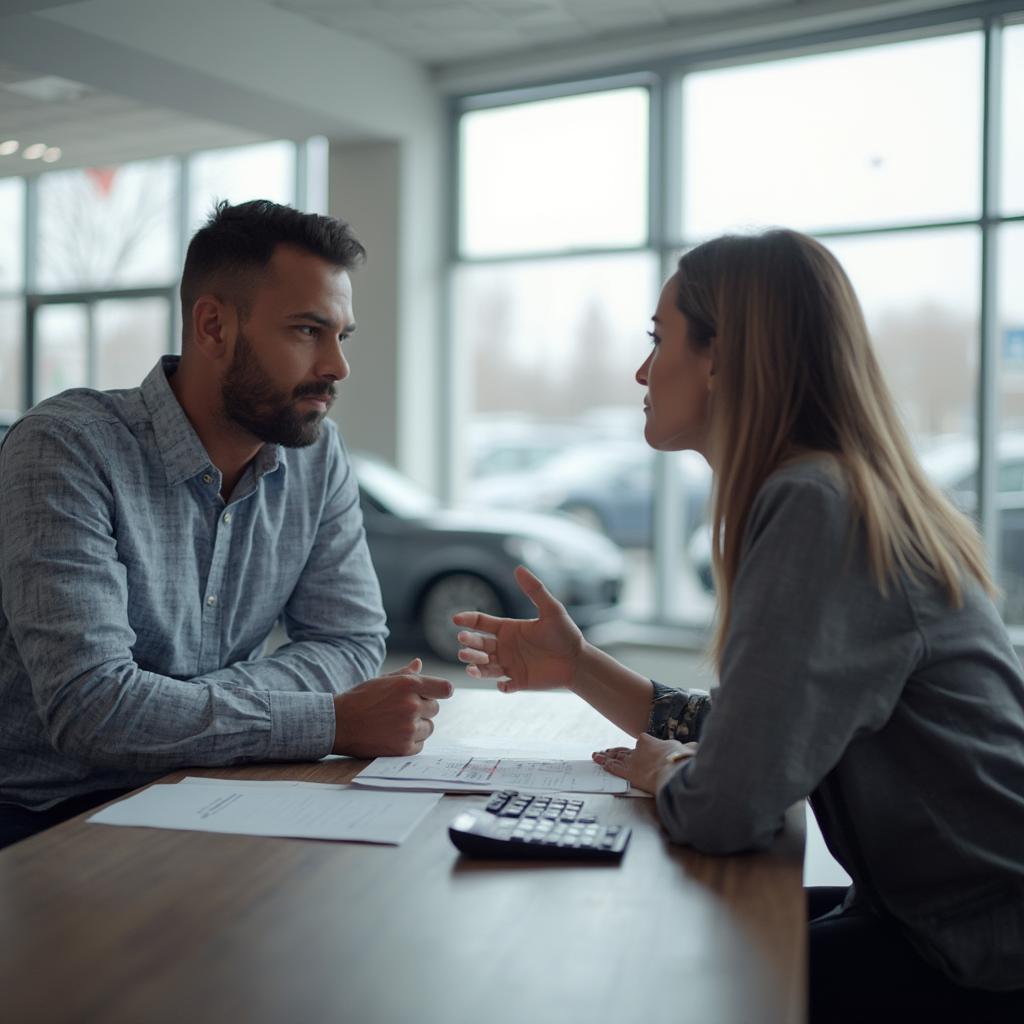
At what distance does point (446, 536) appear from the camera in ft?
18.8

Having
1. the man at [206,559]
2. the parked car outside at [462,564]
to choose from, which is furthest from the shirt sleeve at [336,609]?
the parked car outside at [462,564]

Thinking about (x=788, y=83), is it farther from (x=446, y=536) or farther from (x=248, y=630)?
(x=248, y=630)

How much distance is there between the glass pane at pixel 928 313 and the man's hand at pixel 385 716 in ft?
16.1

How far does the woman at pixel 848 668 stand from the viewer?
1.14 metres

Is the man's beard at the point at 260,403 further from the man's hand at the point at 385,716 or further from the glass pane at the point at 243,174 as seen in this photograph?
the glass pane at the point at 243,174

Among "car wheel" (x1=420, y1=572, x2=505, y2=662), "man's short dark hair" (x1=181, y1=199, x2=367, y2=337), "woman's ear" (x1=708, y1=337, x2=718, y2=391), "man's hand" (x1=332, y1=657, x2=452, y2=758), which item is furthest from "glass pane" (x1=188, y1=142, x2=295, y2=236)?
"woman's ear" (x1=708, y1=337, x2=718, y2=391)

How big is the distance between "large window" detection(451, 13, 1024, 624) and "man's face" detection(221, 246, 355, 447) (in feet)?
12.1

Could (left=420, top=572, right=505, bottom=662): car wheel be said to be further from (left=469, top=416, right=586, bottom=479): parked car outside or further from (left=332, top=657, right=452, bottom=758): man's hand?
(left=332, top=657, right=452, bottom=758): man's hand

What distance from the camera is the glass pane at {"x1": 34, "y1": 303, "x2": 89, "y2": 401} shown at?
888 cm

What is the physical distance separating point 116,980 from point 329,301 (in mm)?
1278

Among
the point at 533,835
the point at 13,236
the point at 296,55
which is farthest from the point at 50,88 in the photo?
the point at 533,835

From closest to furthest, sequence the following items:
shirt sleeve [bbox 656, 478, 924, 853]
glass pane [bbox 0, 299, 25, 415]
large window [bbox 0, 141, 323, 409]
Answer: shirt sleeve [bbox 656, 478, 924, 853]
large window [bbox 0, 141, 323, 409]
glass pane [bbox 0, 299, 25, 415]

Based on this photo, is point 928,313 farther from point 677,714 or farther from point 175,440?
point 175,440

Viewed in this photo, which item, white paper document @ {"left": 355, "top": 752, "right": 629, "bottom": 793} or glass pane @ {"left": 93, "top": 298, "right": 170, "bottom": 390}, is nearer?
white paper document @ {"left": 355, "top": 752, "right": 629, "bottom": 793}
